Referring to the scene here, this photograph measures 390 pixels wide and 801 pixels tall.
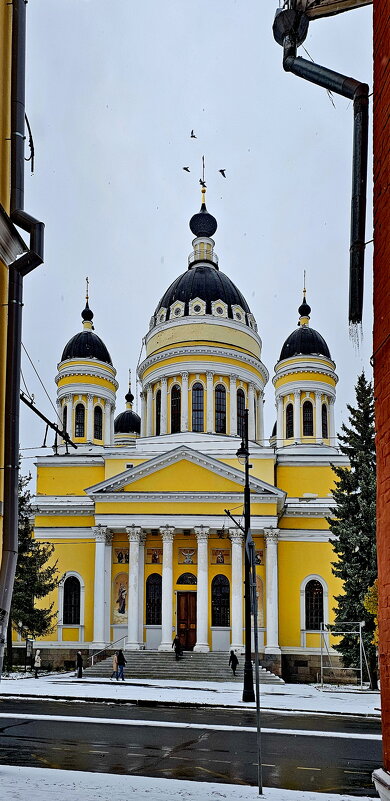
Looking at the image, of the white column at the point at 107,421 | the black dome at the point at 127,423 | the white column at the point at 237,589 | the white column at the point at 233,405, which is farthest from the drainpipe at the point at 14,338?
the black dome at the point at 127,423

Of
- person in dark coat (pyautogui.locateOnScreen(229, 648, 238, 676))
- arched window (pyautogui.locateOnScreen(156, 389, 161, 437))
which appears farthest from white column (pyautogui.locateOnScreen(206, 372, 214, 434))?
person in dark coat (pyautogui.locateOnScreen(229, 648, 238, 676))

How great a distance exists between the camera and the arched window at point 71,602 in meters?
45.0

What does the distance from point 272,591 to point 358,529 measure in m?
8.12

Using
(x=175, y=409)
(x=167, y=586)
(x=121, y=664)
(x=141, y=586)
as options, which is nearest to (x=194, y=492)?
(x=167, y=586)

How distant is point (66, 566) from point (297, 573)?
37.9ft

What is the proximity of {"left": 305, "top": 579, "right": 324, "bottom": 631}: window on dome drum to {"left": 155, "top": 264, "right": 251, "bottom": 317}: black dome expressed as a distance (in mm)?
16811

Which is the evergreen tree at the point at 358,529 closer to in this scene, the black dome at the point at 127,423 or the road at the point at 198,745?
the road at the point at 198,745

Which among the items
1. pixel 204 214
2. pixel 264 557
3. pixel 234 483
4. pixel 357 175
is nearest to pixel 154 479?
pixel 234 483

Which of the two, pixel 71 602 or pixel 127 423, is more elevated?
pixel 127 423

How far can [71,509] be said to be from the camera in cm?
4591

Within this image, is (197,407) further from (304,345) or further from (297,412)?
(304,345)

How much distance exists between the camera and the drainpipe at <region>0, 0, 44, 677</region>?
24.5 ft

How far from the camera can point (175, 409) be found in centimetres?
5131

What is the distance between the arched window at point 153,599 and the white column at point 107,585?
1870mm
